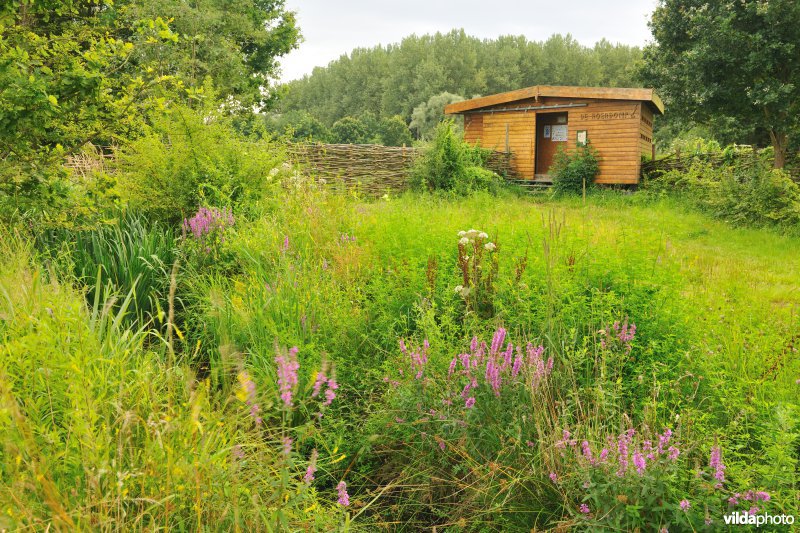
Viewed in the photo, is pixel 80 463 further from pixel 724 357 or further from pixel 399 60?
pixel 399 60

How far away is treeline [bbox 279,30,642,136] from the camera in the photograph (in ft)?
259

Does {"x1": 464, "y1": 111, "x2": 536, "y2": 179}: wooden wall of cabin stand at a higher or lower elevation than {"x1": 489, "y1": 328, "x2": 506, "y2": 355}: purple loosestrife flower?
higher

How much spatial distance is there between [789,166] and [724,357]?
47.7ft

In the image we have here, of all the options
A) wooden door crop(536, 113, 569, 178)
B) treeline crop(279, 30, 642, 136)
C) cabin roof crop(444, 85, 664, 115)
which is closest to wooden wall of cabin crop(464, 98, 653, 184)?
cabin roof crop(444, 85, 664, 115)

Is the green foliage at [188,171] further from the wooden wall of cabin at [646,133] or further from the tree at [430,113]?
the tree at [430,113]

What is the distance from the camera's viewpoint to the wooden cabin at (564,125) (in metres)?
18.1

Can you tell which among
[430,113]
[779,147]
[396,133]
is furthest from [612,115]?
[430,113]

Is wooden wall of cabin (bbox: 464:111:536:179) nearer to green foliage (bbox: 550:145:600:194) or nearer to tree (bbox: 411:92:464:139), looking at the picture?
green foliage (bbox: 550:145:600:194)

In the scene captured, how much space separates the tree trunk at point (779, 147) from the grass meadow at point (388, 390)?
38.5ft

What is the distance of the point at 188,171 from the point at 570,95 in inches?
612

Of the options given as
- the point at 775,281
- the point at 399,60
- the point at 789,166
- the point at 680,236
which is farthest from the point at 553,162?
the point at 399,60

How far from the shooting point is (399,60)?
8400cm

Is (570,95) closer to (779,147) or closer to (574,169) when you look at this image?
(574,169)

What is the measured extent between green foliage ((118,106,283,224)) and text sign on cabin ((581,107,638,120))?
1449 centimetres
